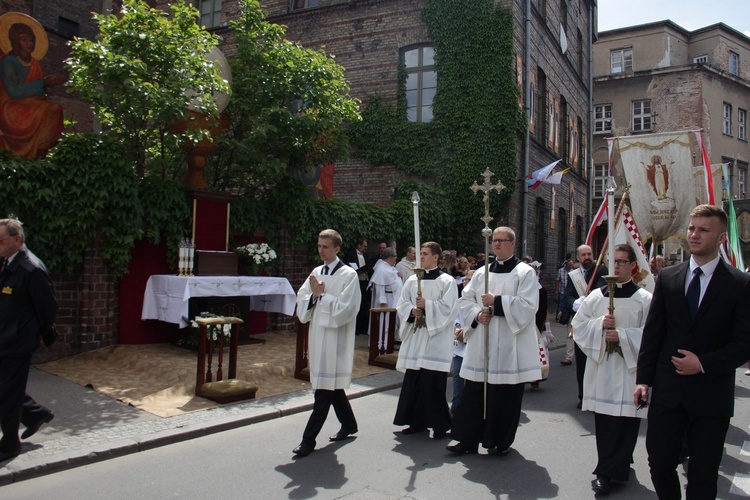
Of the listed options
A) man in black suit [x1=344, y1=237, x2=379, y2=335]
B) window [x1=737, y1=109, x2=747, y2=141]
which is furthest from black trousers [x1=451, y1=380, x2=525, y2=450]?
window [x1=737, y1=109, x2=747, y2=141]

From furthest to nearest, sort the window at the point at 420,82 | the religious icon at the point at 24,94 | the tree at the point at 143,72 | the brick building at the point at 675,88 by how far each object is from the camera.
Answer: the brick building at the point at 675,88, the window at the point at 420,82, the tree at the point at 143,72, the religious icon at the point at 24,94

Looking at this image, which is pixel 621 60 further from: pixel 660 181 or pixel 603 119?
pixel 660 181

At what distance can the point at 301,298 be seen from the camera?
233 inches

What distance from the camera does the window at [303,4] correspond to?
64.9 feet

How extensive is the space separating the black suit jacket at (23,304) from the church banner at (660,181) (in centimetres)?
1046

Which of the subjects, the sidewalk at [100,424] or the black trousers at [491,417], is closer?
the sidewalk at [100,424]

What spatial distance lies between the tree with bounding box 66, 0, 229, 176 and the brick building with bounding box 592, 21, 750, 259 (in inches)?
1187

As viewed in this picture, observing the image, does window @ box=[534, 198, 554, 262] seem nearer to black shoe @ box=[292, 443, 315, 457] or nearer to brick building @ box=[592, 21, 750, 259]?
brick building @ box=[592, 21, 750, 259]

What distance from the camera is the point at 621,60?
4078 cm

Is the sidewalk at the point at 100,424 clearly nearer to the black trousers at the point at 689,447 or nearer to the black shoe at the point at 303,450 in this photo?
the black shoe at the point at 303,450

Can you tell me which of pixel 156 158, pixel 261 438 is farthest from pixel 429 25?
pixel 261 438

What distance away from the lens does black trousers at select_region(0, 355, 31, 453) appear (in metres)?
5.05

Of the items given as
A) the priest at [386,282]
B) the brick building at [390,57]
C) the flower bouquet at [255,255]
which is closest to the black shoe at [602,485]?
the priest at [386,282]

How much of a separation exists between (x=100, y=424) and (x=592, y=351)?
474 centimetres
